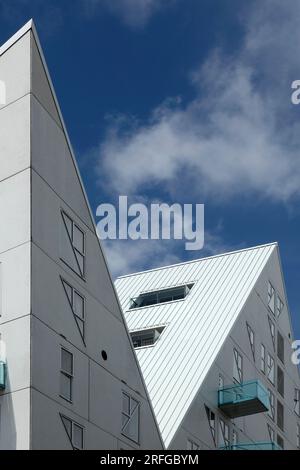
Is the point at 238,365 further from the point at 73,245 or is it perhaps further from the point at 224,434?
the point at 73,245

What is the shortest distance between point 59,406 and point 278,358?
3425 centimetres

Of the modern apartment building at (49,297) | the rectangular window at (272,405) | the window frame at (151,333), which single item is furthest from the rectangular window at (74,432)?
the rectangular window at (272,405)

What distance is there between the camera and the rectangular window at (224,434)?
53.6 m

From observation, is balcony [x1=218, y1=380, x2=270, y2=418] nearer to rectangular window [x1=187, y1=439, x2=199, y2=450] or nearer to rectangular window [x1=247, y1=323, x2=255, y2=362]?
rectangular window [x1=187, y1=439, x2=199, y2=450]

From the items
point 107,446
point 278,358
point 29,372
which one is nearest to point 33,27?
point 29,372

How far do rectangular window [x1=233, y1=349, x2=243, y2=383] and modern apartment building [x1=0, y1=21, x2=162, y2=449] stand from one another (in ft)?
51.6

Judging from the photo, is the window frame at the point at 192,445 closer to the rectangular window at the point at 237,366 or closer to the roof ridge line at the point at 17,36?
the rectangular window at the point at 237,366

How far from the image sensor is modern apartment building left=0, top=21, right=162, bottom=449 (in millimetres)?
33250

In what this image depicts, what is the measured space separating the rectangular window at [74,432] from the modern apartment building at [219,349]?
425 inches

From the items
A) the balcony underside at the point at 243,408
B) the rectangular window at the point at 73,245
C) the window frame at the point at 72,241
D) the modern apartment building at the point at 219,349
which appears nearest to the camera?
the rectangular window at the point at 73,245

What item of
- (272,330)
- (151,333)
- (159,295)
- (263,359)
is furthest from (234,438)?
(159,295)

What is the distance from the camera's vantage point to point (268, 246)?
67562 mm

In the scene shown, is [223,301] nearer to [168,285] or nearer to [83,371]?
[168,285]

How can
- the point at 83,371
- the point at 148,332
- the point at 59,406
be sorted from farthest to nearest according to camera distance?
1. the point at 148,332
2. the point at 83,371
3. the point at 59,406
